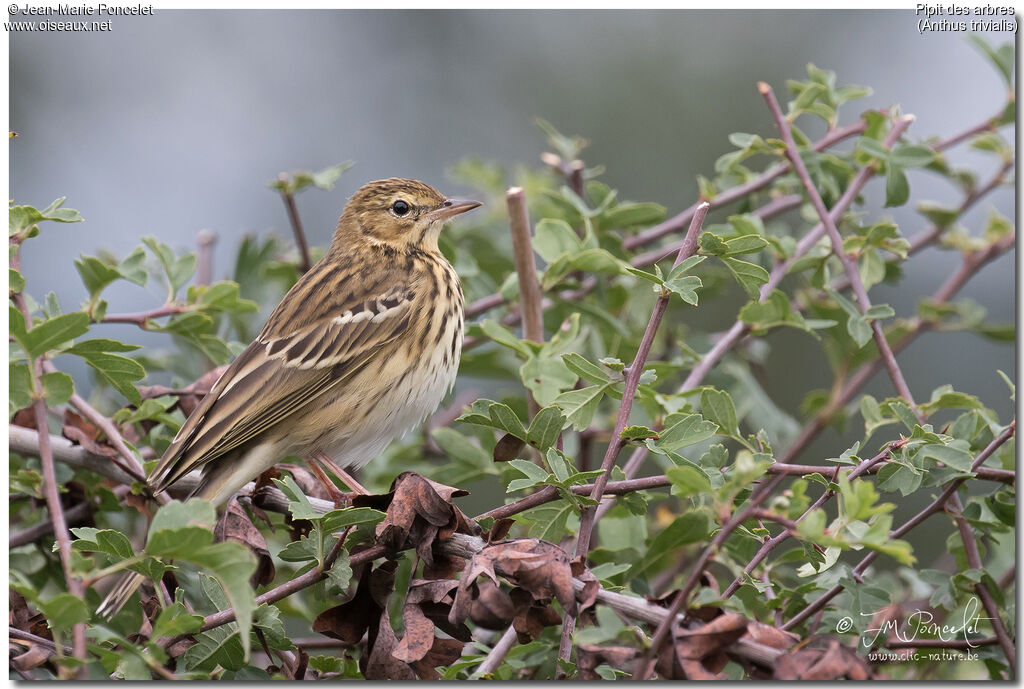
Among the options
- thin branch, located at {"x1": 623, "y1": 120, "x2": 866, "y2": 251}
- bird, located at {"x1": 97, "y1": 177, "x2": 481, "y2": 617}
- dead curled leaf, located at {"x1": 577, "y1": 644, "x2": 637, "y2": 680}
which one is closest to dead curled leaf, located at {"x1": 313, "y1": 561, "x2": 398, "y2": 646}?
dead curled leaf, located at {"x1": 577, "y1": 644, "x2": 637, "y2": 680}

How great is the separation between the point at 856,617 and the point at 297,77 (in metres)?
7.05

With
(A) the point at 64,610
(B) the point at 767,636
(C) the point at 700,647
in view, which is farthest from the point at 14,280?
(B) the point at 767,636

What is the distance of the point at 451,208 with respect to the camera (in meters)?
4.61

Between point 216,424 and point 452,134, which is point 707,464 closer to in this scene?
point 216,424

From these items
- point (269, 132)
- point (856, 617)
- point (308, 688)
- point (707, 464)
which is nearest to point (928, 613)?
point (856, 617)

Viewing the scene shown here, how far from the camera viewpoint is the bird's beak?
4.50 meters

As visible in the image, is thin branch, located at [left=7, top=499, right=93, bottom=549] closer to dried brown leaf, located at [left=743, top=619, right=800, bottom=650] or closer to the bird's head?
the bird's head

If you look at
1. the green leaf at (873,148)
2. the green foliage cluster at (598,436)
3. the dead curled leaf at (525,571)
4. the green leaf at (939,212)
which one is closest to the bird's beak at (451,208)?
the green foliage cluster at (598,436)

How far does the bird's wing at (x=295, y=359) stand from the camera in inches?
128

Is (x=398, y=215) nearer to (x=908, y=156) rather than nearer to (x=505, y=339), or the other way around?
(x=505, y=339)

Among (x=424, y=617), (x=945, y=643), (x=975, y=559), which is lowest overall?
(x=945, y=643)

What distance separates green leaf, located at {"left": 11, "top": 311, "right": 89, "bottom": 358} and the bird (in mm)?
769

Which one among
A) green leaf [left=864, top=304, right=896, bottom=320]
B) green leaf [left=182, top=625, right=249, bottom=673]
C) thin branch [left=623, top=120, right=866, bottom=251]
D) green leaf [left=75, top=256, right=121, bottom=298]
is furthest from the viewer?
thin branch [left=623, top=120, right=866, bottom=251]

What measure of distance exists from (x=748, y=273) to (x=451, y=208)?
2.29 meters
